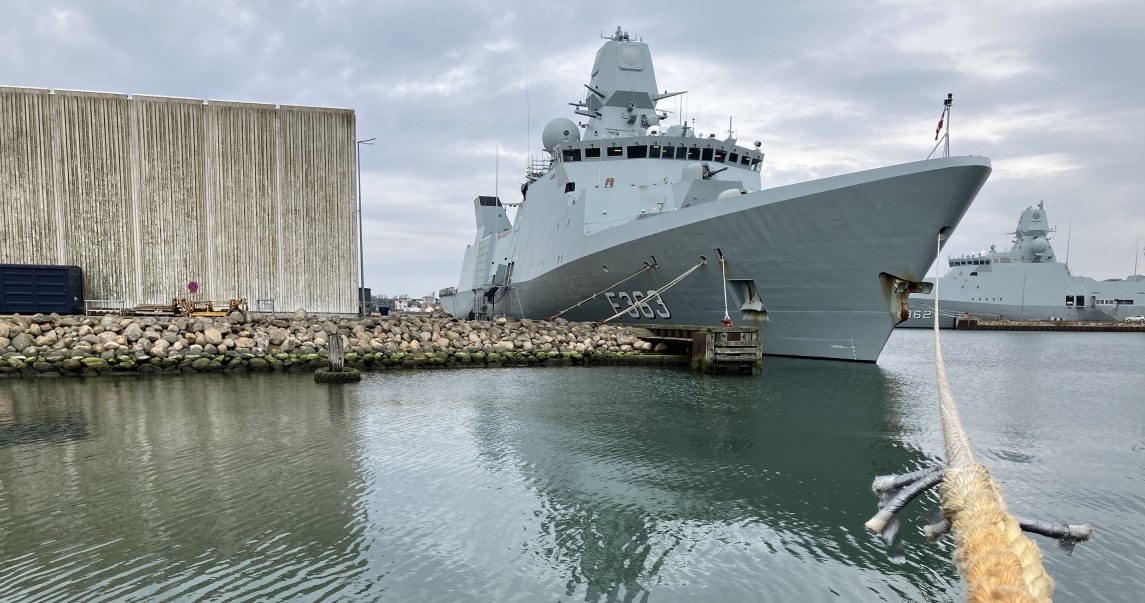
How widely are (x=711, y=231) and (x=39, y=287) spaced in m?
19.7

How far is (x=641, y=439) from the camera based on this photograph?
28.7 feet

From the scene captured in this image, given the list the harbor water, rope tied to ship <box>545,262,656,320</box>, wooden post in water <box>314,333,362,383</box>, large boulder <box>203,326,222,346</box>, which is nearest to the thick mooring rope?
the harbor water

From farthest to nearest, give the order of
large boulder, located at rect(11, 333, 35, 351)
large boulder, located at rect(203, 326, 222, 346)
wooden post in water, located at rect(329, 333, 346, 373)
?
1. large boulder, located at rect(203, 326, 222, 346)
2. large boulder, located at rect(11, 333, 35, 351)
3. wooden post in water, located at rect(329, 333, 346, 373)

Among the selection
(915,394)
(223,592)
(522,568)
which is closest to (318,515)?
(223,592)

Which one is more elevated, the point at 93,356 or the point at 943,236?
the point at 943,236

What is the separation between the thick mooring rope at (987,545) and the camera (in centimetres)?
159

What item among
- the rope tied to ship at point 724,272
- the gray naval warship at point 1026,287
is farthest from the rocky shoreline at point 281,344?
the gray naval warship at point 1026,287

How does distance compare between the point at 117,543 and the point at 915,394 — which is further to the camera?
the point at 915,394

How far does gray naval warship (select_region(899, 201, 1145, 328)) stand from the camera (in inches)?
2002

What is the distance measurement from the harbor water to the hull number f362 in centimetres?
678

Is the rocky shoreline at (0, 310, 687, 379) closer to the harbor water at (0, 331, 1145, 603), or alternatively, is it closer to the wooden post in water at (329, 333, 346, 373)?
the wooden post in water at (329, 333, 346, 373)

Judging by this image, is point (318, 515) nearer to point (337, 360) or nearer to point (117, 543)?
point (117, 543)

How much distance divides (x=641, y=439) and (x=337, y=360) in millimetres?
8948

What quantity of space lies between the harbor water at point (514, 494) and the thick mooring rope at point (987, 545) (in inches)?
103
